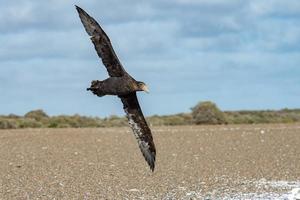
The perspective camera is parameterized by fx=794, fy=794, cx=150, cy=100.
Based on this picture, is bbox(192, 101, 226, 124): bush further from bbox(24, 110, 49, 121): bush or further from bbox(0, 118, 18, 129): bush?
bbox(0, 118, 18, 129): bush

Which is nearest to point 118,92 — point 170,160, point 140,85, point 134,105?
point 140,85

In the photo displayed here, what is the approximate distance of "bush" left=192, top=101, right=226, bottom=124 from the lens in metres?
41.3

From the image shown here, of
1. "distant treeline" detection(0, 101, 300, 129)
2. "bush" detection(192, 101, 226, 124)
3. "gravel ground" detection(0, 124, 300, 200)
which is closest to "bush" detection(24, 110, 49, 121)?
"distant treeline" detection(0, 101, 300, 129)

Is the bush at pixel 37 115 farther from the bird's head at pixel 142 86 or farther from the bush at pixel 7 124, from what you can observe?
the bird's head at pixel 142 86

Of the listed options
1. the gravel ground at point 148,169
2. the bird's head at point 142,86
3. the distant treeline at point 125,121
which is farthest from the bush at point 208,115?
the bird's head at point 142,86

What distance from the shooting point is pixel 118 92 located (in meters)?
9.30

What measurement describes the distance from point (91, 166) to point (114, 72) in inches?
432

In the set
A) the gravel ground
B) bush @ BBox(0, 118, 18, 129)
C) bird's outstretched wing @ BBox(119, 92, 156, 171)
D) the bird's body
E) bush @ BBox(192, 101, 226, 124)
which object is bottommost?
the gravel ground

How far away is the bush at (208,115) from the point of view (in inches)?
1628

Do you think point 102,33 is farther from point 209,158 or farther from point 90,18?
point 209,158

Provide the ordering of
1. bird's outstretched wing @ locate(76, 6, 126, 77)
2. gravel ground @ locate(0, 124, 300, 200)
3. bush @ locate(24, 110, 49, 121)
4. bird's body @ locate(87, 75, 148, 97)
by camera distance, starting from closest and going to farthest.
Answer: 1. bird's body @ locate(87, 75, 148, 97)
2. bird's outstretched wing @ locate(76, 6, 126, 77)
3. gravel ground @ locate(0, 124, 300, 200)
4. bush @ locate(24, 110, 49, 121)

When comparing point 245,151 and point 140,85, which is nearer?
point 140,85

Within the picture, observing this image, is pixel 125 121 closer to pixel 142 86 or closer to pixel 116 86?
pixel 142 86

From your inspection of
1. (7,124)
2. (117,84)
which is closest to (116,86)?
(117,84)
